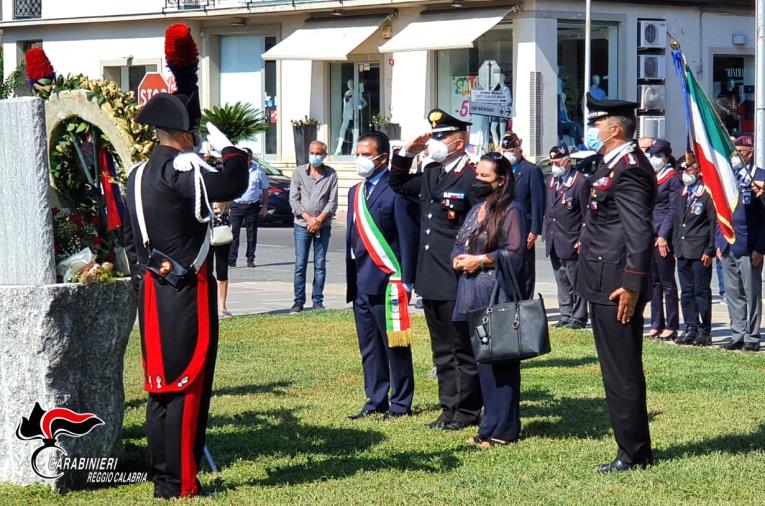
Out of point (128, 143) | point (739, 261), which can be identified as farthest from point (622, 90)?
point (128, 143)

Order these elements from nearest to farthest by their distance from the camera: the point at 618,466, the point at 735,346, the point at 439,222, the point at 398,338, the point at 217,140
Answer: the point at 217,140
the point at 618,466
the point at 439,222
the point at 398,338
the point at 735,346

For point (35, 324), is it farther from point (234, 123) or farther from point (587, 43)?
point (587, 43)

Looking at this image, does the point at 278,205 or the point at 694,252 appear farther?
the point at 278,205

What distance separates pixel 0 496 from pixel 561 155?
9331 mm

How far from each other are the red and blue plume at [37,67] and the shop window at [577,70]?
25481 mm

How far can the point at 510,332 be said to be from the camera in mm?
8250

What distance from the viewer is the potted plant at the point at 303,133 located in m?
37.2

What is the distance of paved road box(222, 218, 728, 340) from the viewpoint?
16.7 metres

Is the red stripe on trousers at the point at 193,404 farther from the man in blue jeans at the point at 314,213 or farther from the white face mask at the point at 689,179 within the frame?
the man in blue jeans at the point at 314,213

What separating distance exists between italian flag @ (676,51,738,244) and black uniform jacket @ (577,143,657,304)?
54.4 inches

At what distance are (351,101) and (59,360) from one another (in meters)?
30.2

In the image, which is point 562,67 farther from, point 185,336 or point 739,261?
point 185,336

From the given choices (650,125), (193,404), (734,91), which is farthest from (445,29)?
(193,404)

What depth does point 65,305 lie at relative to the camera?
7.29 metres
